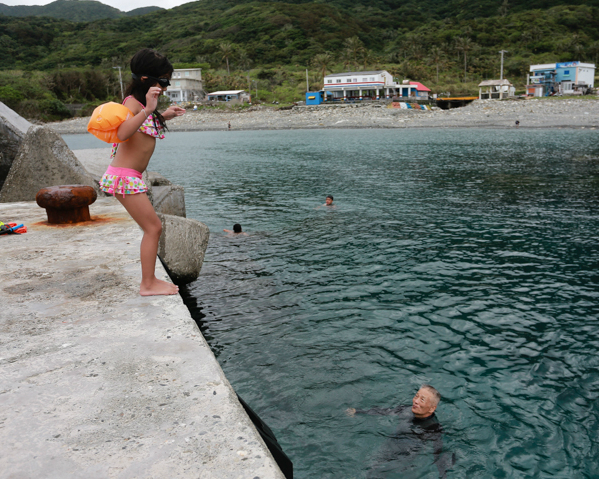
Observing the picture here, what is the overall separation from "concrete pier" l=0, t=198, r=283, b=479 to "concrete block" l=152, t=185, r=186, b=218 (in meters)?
7.02

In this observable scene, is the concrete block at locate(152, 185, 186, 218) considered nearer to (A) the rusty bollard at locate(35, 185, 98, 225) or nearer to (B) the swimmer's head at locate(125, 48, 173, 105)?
(A) the rusty bollard at locate(35, 185, 98, 225)

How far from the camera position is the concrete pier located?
2.40m

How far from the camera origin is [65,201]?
24.2ft

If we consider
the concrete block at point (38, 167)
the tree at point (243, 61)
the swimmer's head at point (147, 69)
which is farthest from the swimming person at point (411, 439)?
the tree at point (243, 61)

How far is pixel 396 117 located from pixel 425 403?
233 ft

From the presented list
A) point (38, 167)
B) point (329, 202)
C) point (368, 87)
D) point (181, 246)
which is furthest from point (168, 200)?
point (368, 87)

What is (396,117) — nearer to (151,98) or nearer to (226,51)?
(151,98)

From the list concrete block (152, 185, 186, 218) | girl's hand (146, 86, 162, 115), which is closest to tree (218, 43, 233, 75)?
concrete block (152, 185, 186, 218)

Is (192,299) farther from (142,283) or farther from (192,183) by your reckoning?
(192,183)

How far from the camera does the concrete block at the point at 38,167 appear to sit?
9.59 m

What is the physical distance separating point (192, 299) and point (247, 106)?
9334 centimetres

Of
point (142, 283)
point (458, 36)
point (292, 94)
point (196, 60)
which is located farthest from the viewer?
point (196, 60)

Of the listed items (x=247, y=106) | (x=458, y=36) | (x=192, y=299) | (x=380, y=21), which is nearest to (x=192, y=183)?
(x=192, y=299)

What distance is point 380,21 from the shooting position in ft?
573
